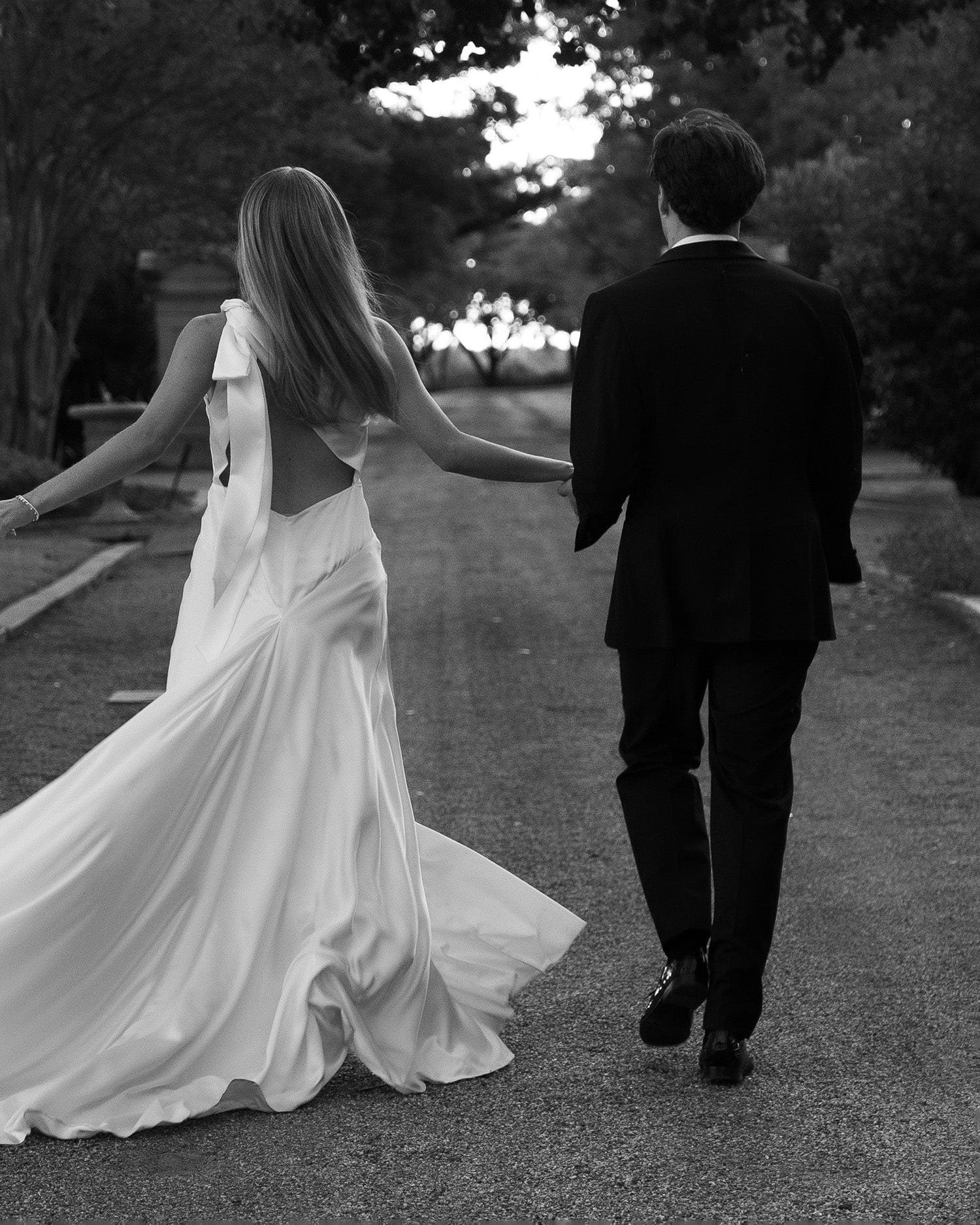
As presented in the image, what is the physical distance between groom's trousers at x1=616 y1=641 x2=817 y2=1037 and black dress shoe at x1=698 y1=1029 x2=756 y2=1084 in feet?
0.07

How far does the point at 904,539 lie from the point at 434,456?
35.3 feet

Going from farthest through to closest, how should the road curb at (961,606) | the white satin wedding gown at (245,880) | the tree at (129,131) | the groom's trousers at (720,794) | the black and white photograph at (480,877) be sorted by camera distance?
the tree at (129,131) < the road curb at (961,606) < the groom's trousers at (720,794) < the white satin wedding gown at (245,880) < the black and white photograph at (480,877)

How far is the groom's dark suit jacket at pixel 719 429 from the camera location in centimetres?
385

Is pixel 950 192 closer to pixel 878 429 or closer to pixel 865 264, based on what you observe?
pixel 865 264

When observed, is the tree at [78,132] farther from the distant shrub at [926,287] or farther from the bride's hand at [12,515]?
the bride's hand at [12,515]

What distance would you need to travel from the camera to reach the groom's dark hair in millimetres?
3828

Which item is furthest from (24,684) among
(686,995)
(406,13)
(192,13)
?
(192,13)

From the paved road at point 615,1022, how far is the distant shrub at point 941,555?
202 centimetres

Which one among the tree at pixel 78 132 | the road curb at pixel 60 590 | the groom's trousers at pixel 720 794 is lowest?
the road curb at pixel 60 590

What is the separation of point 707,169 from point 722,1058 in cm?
194

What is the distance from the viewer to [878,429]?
20781 mm

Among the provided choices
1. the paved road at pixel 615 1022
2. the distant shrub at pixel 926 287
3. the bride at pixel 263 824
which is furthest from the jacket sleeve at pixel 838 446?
the distant shrub at pixel 926 287

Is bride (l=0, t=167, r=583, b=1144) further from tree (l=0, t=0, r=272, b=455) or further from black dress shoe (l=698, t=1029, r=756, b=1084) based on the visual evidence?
tree (l=0, t=0, r=272, b=455)

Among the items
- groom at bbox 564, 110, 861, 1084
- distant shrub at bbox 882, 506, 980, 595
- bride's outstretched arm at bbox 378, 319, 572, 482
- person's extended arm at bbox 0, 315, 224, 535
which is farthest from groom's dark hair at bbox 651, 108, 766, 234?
distant shrub at bbox 882, 506, 980, 595
